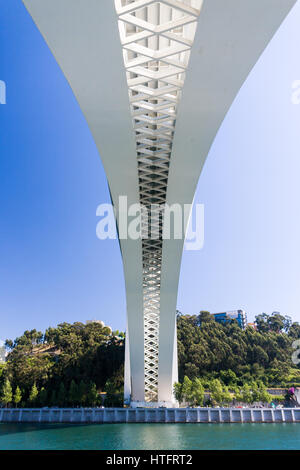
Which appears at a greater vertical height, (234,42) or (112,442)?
(234,42)

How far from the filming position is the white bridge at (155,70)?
5488mm

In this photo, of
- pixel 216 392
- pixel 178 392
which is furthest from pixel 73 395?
pixel 216 392

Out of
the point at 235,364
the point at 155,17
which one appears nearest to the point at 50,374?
the point at 235,364

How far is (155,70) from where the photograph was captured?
902 centimetres

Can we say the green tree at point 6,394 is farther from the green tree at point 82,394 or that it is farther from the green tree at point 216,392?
the green tree at point 216,392

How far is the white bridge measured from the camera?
5.49m

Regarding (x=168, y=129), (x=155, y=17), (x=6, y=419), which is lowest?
(x=6, y=419)

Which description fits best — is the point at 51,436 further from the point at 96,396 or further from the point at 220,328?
the point at 220,328

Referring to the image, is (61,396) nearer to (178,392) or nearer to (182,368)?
(178,392)

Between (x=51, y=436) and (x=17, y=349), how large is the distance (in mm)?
30343

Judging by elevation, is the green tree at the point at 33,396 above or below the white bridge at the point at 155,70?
below

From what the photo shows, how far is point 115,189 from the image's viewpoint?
11672mm

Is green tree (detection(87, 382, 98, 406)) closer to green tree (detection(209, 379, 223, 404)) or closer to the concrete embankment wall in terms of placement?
the concrete embankment wall

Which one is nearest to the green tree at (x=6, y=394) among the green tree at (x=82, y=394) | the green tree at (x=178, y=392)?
the green tree at (x=82, y=394)
